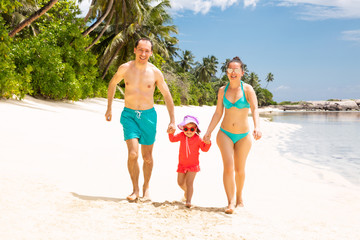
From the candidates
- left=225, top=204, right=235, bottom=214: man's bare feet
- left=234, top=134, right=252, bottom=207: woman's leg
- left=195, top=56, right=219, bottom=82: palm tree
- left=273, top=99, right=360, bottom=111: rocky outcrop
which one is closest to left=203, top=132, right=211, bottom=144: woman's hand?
left=234, top=134, right=252, bottom=207: woman's leg

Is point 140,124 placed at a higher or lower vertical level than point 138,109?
lower

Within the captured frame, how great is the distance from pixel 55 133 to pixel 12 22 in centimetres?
2041

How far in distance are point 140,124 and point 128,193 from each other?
3.65 feet

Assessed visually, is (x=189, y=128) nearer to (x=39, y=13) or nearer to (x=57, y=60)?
(x=39, y=13)

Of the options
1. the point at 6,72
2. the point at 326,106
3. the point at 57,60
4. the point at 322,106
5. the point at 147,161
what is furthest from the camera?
the point at 322,106

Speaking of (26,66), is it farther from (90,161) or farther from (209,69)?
(209,69)

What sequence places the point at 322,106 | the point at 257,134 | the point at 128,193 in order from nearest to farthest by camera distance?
1. the point at 257,134
2. the point at 128,193
3. the point at 322,106

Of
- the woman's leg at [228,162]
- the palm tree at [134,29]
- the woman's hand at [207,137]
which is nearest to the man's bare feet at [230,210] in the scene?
the woman's leg at [228,162]

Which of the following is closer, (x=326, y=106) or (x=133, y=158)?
(x=133, y=158)

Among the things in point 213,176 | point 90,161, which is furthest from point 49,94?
point 213,176

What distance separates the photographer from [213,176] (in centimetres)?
627

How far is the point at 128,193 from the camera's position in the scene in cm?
457

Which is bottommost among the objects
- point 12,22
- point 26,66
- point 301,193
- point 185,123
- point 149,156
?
point 301,193

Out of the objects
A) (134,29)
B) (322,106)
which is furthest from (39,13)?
(322,106)
